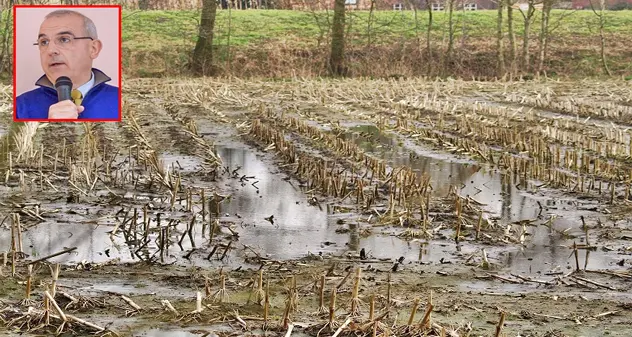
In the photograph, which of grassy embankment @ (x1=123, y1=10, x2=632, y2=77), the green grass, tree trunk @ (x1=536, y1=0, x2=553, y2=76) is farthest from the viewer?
the green grass

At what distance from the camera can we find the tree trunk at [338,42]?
3225 cm

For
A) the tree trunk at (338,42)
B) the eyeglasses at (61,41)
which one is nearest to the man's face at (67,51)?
the eyeglasses at (61,41)

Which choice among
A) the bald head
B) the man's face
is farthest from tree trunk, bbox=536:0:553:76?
the man's face

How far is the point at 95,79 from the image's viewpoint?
9672 mm

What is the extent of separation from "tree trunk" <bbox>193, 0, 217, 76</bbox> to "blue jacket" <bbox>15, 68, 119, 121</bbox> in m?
21.8

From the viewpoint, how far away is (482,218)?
349 inches

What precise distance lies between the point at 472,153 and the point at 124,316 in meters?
8.47

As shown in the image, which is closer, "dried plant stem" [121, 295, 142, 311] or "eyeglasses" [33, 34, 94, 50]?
"dried plant stem" [121, 295, 142, 311]

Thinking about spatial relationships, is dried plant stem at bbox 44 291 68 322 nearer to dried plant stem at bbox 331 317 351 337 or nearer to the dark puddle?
the dark puddle

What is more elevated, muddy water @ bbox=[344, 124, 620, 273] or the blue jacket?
the blue jacket

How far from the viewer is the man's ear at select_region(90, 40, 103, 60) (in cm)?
955

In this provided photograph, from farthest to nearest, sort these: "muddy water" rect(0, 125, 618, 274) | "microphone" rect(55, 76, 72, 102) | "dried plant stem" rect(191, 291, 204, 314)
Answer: "microphone" rect(55, 76, 72, 102)
"muddy water" rect(0, 125, 618, 274)
"dried plant stem" rect(191, 291, 204, 314)

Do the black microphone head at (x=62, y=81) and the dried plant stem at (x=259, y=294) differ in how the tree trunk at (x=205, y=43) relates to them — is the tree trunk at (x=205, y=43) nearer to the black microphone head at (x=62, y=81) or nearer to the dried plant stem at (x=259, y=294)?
the black microphone head at (x=62, y=81)

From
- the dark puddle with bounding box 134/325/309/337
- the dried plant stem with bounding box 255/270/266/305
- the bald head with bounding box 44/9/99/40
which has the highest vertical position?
the bald head with bounding box 44/9/99/40
